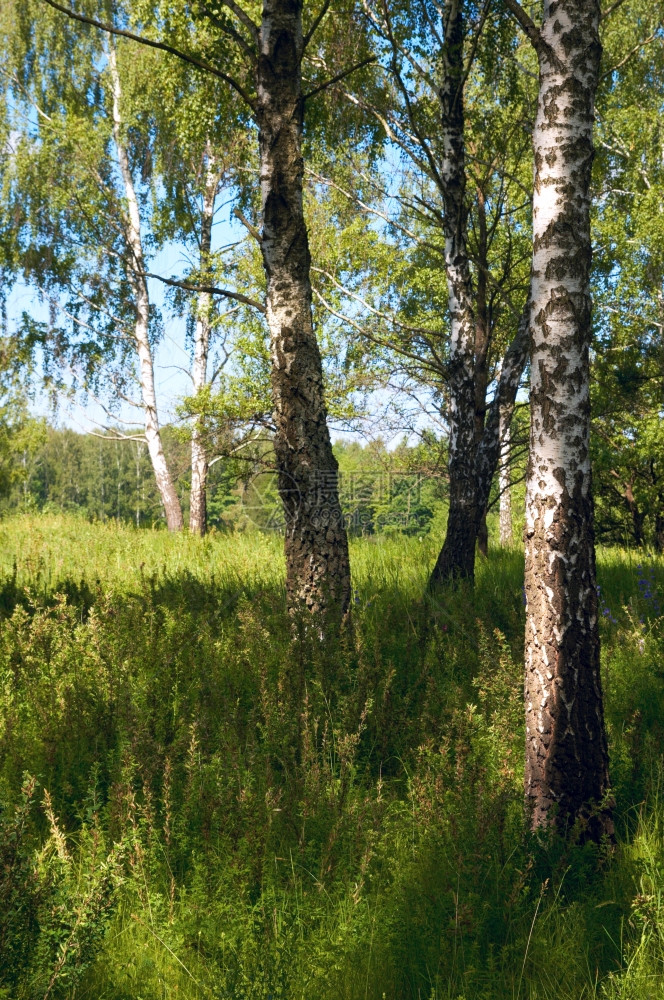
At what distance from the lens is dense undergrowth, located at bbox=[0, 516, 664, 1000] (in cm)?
230

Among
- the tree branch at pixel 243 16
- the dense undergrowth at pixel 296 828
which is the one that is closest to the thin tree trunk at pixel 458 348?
the dense undergrowth at pixel 296 828

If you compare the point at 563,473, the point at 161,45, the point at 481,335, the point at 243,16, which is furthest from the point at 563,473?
the point at 481,335

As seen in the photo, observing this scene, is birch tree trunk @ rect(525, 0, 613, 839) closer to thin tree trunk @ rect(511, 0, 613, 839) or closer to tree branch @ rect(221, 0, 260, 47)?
thin tree trunk @ rect(511, 0, 613, 839)

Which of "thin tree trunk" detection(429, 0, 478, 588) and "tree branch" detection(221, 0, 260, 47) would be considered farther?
"thin tree trunk" detection(429, 0, 478, 588)

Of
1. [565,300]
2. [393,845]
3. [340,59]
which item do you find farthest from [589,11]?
[340,59]

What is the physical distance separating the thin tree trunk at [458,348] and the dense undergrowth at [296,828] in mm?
2554

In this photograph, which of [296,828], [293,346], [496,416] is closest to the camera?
[296,828]

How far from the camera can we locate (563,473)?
3.03 metres

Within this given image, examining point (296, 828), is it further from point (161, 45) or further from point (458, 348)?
point (458, 348)

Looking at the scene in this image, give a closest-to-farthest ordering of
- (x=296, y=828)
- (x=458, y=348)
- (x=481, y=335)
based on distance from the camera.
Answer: (x=296, y=828), (x=458, y=348), (x=481, y=335)

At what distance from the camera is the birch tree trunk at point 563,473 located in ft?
9.91

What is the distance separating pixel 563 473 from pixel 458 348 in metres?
5.20

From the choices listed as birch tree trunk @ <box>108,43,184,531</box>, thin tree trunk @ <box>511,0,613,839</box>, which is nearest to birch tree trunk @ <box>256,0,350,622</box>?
thin tree trunk @ <box>511,0,613,839</box>

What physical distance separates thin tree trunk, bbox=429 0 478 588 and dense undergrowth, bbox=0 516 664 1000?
8.38 ft
